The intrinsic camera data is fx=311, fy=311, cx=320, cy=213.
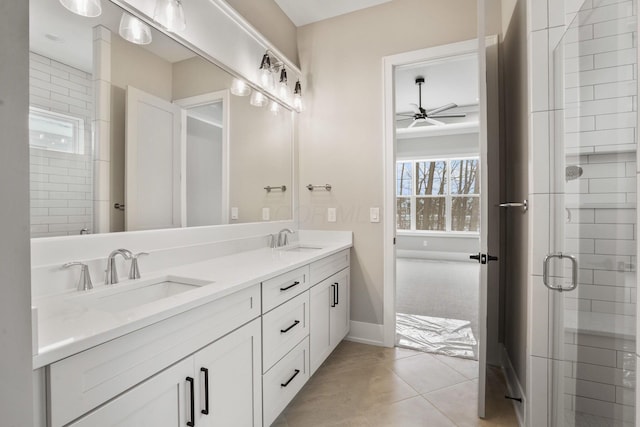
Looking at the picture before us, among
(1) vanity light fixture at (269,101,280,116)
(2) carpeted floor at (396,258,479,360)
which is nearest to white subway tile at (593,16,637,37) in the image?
(1) vanity light fixture at (269,101,280,116)

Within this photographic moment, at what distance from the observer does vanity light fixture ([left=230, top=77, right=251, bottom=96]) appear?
212 centimetres

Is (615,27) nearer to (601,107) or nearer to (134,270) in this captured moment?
(601,107)

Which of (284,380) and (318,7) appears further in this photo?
(318,7)

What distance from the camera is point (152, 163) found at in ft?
5.05

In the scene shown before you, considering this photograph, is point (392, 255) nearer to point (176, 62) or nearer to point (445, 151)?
point (176, 62)

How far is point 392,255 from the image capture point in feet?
8.34

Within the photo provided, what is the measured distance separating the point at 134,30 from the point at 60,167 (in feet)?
2.40

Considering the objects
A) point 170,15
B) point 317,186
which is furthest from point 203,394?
point 317,186

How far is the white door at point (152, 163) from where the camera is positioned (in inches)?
A: 56.1

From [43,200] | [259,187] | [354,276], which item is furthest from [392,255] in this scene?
[43,200]

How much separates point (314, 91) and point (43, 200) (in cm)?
223

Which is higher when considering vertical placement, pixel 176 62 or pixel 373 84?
pixel 373 84

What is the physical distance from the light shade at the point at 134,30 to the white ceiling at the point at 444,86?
2.88 metres

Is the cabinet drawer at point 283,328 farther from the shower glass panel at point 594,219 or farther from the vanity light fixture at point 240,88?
the vanity light fixture at point 240,88
